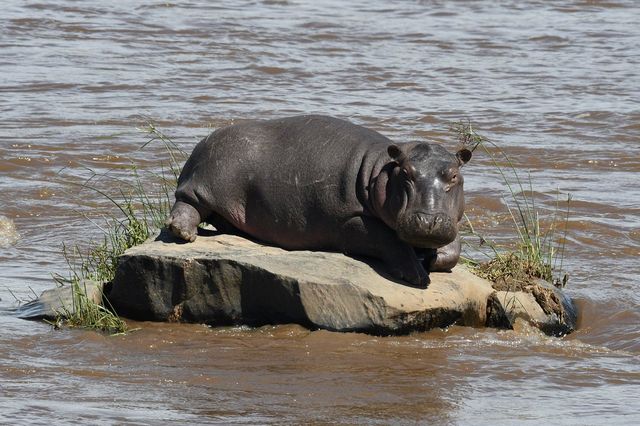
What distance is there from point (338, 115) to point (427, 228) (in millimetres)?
9498

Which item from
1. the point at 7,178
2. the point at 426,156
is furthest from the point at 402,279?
the point at 7,178

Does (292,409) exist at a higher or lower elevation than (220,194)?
lower

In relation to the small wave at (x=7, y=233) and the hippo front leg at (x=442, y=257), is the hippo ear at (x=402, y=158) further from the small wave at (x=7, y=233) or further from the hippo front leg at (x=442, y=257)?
the small wave at (x=7, y=233)

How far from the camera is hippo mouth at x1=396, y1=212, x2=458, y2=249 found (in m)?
7.96

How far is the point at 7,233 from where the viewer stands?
1148 cm

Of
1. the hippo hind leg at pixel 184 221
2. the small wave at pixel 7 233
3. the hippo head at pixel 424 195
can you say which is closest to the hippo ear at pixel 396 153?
the hippo head at pixel 424 195

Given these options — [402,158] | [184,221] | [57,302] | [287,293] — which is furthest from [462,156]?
[57,302]

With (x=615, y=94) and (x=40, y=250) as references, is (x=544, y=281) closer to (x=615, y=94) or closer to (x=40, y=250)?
(x=40, y=250)

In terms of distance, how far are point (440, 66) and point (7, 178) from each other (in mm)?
9431

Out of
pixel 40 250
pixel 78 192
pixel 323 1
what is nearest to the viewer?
pixel 40 250

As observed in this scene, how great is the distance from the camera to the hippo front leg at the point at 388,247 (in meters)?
8.41

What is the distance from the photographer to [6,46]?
72.0 feet

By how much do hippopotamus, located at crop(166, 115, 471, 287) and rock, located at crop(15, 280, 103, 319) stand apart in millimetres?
660

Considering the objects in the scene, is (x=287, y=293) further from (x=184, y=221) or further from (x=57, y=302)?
(x=57, y=302)
